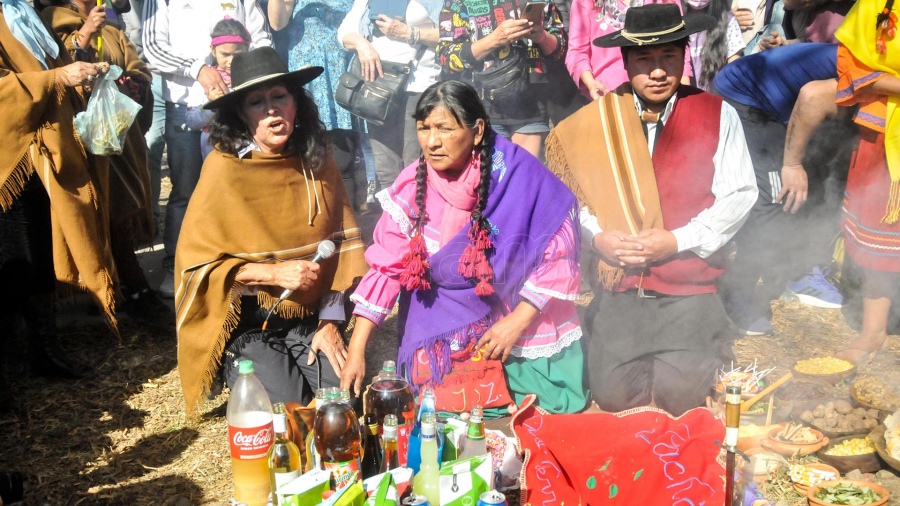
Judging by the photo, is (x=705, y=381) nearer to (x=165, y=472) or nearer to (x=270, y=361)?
(x=270, y=361)

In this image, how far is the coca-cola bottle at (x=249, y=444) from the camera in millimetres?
2666

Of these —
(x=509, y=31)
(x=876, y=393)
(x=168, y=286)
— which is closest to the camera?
(x=876, y=393)

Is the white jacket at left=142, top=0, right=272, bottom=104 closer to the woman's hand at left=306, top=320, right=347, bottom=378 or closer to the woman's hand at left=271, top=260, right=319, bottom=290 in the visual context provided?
the woman's hand at left=271, top=260, right=319, bottom=290

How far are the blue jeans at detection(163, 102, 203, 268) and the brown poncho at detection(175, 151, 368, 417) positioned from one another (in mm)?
1929

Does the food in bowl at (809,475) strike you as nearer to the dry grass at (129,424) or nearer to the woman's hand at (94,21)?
the dry grass at (129,424)

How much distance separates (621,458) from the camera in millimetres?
3025

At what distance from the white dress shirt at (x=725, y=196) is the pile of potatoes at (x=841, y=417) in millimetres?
834

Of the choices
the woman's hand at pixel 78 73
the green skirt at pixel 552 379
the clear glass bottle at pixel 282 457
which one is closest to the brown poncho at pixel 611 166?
the green skirt at pixel 552 379

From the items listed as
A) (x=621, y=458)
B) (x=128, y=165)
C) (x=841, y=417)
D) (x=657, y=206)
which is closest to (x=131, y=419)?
(x=128, y=165)

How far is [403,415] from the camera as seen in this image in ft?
9.60

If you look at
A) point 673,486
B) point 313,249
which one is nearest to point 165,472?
point 313,249

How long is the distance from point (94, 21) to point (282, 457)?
308 centimetres

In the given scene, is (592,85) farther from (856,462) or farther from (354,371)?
(856,462)

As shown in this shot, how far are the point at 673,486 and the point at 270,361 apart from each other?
6.14ft
